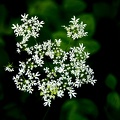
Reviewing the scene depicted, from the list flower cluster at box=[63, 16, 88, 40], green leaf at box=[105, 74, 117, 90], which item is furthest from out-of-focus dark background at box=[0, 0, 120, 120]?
flower cluster at box=[63, 16, 88, 40]

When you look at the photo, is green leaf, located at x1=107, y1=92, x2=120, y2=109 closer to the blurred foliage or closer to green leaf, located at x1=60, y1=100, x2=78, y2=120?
the blurred foliage

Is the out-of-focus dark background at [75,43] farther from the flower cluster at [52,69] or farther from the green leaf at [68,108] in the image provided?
the flower cluster at [52,69]

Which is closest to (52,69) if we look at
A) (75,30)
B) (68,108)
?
(75,30)
